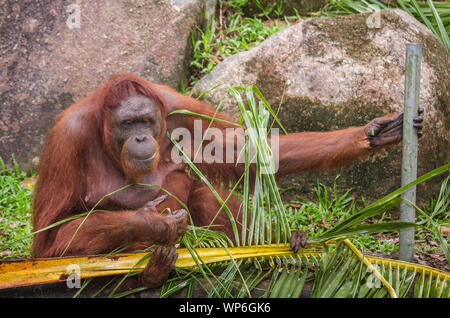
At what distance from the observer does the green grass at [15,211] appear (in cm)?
422

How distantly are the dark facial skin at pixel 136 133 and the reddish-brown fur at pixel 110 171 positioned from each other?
0.22 ft

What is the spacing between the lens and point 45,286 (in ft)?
9.09

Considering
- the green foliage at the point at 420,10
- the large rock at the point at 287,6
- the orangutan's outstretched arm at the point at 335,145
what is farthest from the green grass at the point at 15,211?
the green foliage at the point at 420,10

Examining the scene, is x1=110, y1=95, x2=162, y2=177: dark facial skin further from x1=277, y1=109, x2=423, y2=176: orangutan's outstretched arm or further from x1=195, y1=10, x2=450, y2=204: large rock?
x1=195, y1=10, x2=450, y2=204: large rock

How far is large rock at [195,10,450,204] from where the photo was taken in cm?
457

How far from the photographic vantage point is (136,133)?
3156mm

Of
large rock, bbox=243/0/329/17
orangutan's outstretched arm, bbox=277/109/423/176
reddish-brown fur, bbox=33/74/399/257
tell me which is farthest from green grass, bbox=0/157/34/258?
large rock, bbox=243/0/329/17

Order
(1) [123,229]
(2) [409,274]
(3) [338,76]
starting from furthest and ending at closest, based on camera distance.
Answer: (3) [338,76]
(1) [123,229]
(2) [409,274]

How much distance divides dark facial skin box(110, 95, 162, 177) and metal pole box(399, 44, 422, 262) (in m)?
1.45

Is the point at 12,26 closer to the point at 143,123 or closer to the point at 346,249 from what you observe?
the point at 143,123

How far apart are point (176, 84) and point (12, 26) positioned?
184 cm
